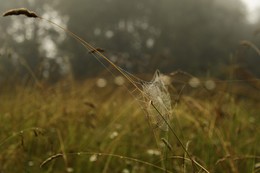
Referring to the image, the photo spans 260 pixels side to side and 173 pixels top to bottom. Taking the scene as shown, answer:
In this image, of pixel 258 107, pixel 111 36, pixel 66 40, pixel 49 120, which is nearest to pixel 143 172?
pixel 49 120

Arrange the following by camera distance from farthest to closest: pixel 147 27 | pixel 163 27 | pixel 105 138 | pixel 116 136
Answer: pixel 147 27, pixel 163 27, pixel 105 138, pixel 116 136

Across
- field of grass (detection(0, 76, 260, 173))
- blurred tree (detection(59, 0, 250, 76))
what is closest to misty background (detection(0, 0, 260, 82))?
blurred tree (detection(59, 0, 250, 76))

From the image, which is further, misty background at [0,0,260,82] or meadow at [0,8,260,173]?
misty background at [0,0,260,82]

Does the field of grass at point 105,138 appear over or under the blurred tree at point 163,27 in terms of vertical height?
under

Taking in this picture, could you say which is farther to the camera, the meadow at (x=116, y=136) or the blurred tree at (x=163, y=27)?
the blurred tree at (x=163, y=27)

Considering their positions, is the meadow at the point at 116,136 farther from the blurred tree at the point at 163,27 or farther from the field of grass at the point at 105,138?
the blurred tree at the point at 163,27

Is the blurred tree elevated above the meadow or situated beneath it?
elevated above

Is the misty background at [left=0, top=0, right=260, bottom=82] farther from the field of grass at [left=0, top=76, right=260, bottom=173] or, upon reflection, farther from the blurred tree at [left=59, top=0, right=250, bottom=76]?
the field of grass at [left=0, top=76, right=260, bottom=173]

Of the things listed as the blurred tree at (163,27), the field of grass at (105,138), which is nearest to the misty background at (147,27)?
the blurred tree at (163,27)

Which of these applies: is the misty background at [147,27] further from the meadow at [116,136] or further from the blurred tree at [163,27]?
the meadow at [116,136]

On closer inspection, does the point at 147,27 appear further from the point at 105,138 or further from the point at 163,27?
the point at 105,138

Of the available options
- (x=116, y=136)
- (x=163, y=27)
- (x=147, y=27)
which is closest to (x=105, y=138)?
(x=116, y=136)
